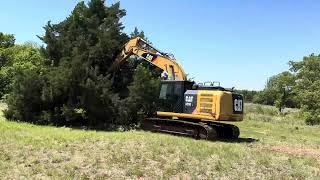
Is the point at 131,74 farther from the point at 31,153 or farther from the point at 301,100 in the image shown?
the point at 301,100

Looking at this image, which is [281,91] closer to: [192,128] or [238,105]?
[238,105]

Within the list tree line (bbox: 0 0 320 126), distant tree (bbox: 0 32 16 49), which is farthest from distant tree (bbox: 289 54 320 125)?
distant tree (bbox: 0 32 16 49)

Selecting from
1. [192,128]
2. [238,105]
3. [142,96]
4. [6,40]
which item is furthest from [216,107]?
A: [6,40]

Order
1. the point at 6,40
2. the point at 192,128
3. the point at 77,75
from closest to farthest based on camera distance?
1. the point at 192,128
2. the point at 77,75
3. the point at 6,40

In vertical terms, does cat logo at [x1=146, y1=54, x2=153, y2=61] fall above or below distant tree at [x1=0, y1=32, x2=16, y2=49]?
below

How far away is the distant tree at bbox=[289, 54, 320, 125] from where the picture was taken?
2016 inches

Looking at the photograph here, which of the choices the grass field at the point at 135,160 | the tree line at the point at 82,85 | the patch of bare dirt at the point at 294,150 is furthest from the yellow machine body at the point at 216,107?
the tree line at the point at 82,85

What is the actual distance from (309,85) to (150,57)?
1523 inches

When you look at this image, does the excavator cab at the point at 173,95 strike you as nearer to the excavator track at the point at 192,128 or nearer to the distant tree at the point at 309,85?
the excavator track at the point at 192,128

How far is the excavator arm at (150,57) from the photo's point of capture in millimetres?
21641

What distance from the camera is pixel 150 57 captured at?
22812 millimetres

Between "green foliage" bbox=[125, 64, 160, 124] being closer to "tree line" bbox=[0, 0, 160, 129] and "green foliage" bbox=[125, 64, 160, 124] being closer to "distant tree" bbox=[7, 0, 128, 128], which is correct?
"tree line" bbox=[0, 0, 160, 129]

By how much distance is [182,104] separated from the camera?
20.0 metres

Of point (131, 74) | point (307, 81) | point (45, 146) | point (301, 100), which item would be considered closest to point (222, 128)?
point (131, 74)
